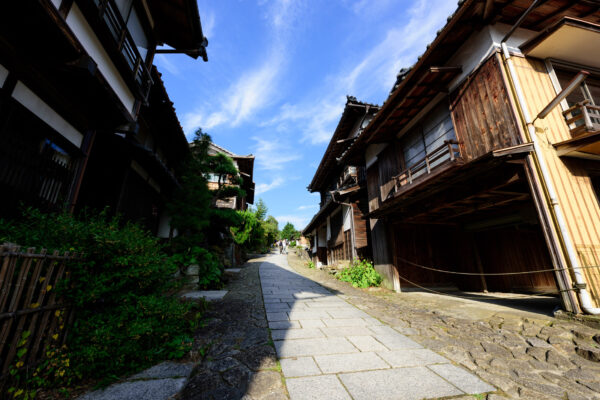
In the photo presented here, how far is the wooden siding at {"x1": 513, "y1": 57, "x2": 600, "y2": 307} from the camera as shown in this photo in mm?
4395

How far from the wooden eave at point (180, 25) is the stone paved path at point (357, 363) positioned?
8769 mm

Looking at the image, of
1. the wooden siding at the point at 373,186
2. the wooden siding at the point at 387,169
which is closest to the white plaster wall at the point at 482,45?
the wooden siding at the point at 387,169

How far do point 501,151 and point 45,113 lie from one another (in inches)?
351

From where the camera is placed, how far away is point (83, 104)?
4574 millimetres

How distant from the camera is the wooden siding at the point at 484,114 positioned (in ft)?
17.6

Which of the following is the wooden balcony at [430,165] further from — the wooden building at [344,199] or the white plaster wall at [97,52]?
the white plaster wall at [97,52]

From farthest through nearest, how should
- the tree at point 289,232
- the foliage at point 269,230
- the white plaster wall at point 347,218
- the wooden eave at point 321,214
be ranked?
the tree at point 289,232 → the foliage at point 269,230 → the wooden eave at point 321,214 → the white plaster wall at point 347,218

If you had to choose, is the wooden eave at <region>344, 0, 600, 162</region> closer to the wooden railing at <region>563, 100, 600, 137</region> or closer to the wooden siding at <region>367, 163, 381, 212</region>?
the wooden railing at <region>563, 100, 600, 137</region>

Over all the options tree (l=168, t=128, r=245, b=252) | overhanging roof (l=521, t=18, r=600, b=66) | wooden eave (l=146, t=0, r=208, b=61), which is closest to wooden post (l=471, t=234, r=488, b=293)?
overhanging roof (l=521, t=18, r=600, b=66)

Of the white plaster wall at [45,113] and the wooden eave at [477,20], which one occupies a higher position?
the wooden eave at [477,20]

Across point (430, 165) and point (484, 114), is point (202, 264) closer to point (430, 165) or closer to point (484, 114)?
point (430, 165)

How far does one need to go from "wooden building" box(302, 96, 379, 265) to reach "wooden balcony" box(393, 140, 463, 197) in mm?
2187

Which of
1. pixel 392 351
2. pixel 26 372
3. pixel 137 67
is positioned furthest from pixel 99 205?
pixel 392 351

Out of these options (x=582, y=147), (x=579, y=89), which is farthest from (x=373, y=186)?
(x=579, y=89)
